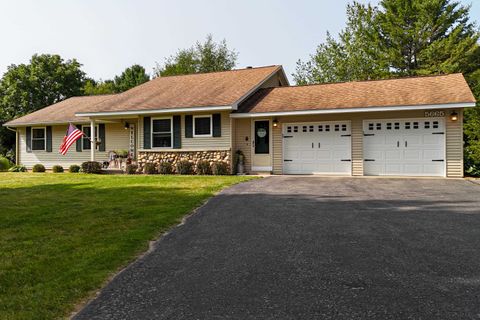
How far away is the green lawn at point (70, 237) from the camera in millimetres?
3338

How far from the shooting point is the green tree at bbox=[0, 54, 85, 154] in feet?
109

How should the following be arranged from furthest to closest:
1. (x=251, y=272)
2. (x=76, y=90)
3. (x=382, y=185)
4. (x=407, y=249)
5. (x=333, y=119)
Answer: (x=76, y=90) → (x=333, y=119) → (x=382, y=185) → (x=407, y=249) → (x=251, y=272)

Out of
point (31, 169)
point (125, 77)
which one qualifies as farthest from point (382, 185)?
point (125, 77)

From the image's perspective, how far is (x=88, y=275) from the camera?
3.80 meters

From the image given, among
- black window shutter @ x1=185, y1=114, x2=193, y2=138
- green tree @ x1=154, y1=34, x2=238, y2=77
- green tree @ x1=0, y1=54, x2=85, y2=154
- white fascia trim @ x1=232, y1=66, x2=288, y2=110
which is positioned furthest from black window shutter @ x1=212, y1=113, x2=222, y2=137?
green tree @ x1=154, y1=34, x2=238, y2=77

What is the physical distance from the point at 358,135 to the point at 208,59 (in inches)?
1126

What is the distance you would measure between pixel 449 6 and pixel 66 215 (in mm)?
32758

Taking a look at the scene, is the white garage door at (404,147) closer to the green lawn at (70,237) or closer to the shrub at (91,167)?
the green lawn at (70,237)

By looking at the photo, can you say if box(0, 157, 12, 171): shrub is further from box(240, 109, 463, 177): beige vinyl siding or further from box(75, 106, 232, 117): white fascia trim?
box(240, 109, 463, 177): beige vinyl siding

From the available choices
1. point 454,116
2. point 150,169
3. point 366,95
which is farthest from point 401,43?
point 150,169

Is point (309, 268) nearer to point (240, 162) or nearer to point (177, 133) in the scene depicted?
point (240, 162)

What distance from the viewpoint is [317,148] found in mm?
14672

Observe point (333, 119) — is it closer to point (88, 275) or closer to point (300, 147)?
point (300, 147)

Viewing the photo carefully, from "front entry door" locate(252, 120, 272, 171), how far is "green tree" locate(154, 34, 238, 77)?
25.8 m
